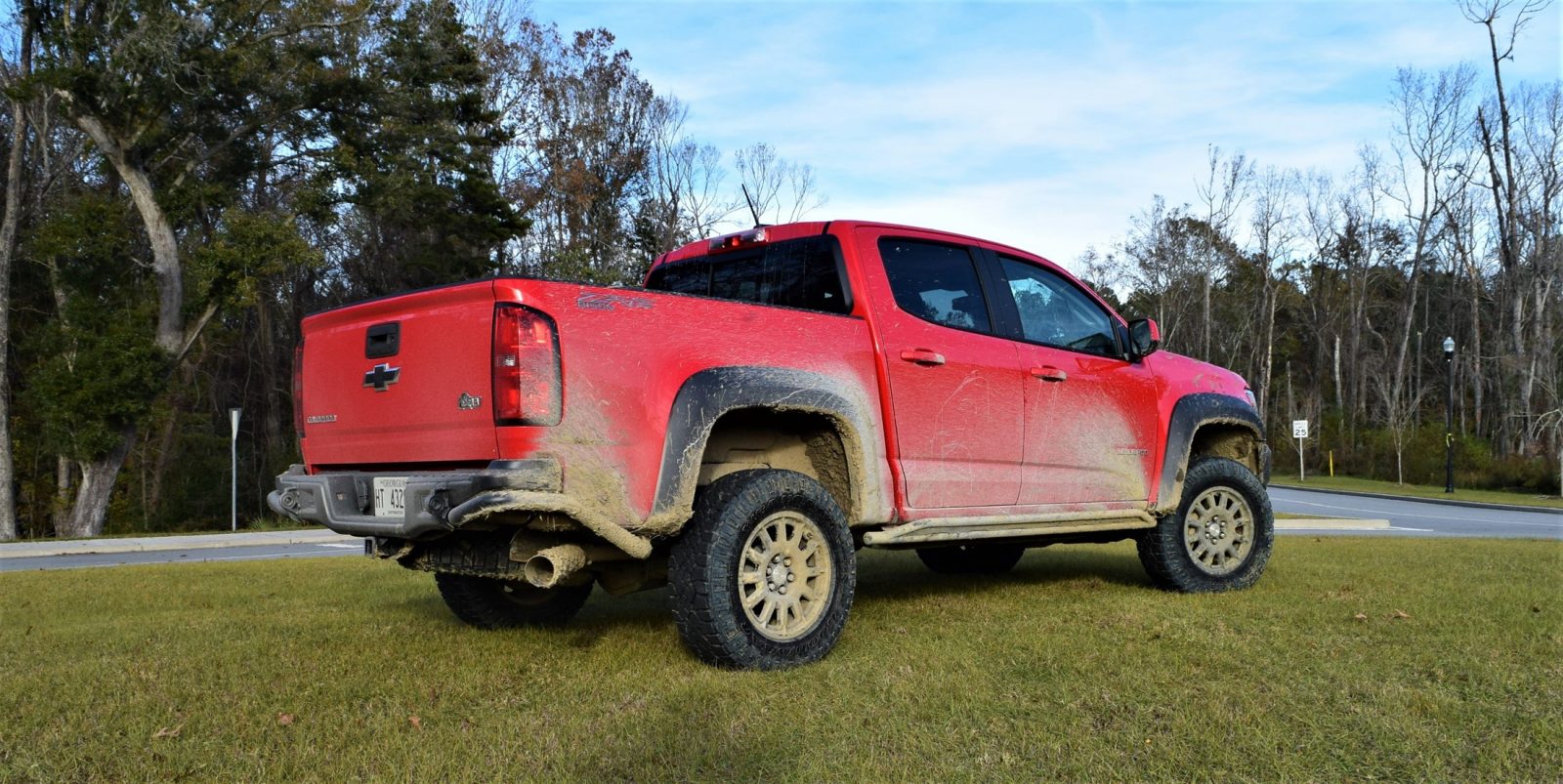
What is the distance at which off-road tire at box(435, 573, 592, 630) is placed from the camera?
5.62 m

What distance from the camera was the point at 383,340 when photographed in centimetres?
450

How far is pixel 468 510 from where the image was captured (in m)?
3.86

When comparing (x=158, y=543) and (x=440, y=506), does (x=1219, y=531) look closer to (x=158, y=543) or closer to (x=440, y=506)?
(x=440, y=506)

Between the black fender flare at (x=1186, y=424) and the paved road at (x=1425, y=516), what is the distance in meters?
9.05

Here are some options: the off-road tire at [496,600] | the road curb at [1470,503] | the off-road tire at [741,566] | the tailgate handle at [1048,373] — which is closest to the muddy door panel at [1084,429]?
the tailgate handle at [1048,373]

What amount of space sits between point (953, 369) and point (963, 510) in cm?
70

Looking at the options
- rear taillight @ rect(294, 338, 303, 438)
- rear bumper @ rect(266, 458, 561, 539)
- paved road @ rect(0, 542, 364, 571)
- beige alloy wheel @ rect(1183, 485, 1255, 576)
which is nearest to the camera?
rear bumper @ rect(266, 458, 561, 539)

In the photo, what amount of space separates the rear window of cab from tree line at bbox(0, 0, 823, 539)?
19013mm

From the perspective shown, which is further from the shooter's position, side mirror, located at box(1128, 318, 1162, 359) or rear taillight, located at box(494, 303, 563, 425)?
side mirror, located at box(1128, 318, 1162, 359)

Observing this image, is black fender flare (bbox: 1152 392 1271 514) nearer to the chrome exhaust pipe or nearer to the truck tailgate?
the chrome exhaust pipe

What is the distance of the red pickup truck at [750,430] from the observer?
4055 millimetres

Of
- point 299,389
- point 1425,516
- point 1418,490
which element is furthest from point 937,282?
point 1418,490

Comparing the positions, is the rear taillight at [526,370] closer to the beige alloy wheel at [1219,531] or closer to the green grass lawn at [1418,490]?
the beige alloy wheel at [1219,531]

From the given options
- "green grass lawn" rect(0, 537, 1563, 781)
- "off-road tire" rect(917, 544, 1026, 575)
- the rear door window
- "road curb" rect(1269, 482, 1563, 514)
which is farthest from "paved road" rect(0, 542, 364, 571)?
"road curb" rect(1269, 482, 1563, 514)
